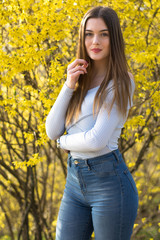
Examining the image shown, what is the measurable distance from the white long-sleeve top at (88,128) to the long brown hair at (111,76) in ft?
0.10

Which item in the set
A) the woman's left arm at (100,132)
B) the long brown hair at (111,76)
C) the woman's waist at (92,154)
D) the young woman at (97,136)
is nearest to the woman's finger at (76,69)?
the young woman at (97,136)

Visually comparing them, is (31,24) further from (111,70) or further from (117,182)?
(117,182)

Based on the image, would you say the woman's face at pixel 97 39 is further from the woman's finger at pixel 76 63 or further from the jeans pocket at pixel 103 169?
the jeans pocket at pixel 103 169

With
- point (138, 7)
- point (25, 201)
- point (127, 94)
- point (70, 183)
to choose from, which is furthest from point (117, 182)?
point (25, 201)

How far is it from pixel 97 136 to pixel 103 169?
0.63 ft

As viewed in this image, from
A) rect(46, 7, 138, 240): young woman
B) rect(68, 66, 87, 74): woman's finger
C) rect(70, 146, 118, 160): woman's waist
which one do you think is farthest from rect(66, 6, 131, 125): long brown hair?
rect(70, 146, 118, 160): woman's waist

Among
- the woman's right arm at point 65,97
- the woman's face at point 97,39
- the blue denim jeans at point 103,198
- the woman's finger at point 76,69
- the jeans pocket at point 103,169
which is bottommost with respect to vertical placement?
the blue denim jeans at point 103,198

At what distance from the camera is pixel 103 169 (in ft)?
5.57

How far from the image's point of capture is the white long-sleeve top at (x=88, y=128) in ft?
5.41

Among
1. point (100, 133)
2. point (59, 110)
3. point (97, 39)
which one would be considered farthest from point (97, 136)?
point (97, 39)

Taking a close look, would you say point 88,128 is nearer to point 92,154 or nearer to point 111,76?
point 92,154

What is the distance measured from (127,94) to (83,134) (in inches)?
12.6

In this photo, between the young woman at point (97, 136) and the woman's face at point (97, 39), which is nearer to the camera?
the young woman at point (97, 136)

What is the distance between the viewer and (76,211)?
5.97ft
